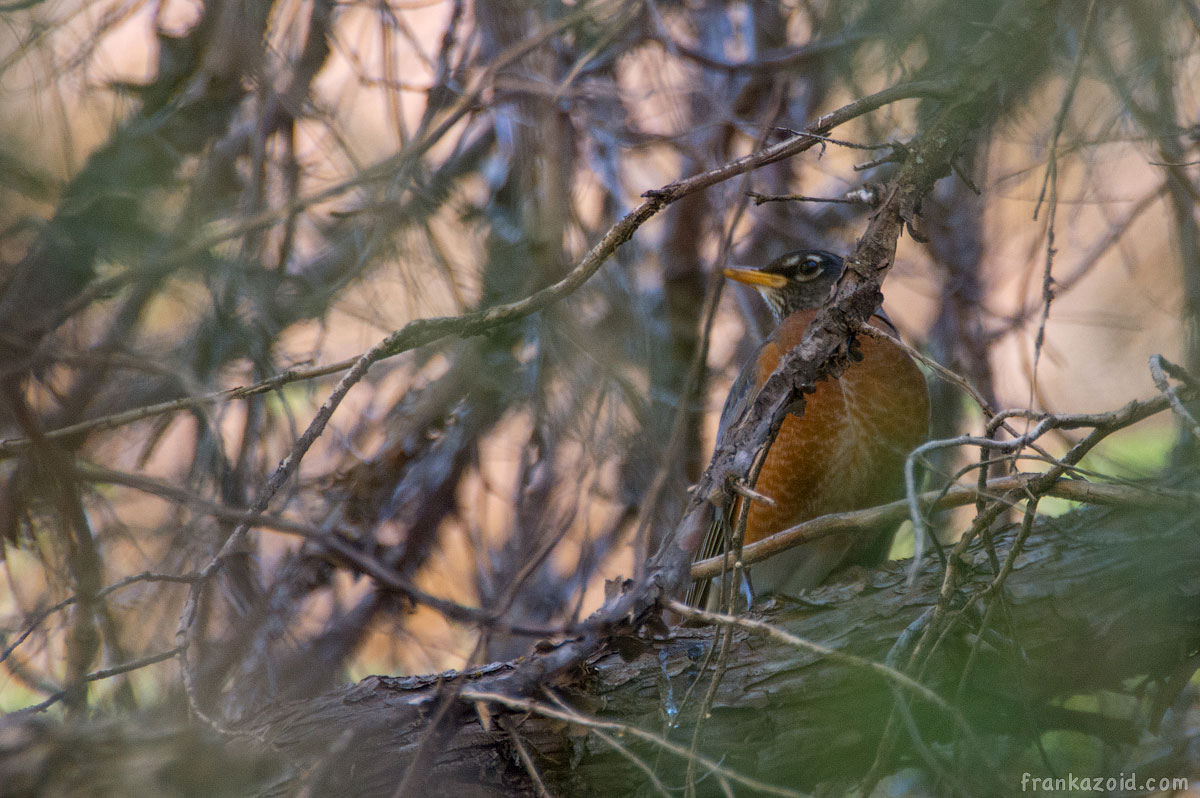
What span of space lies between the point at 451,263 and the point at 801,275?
58.9 inches

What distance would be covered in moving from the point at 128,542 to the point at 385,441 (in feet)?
4.32

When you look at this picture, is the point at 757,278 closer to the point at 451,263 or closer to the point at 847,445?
the point at 847,445

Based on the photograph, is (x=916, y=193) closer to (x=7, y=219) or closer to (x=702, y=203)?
(x=7, y=219)

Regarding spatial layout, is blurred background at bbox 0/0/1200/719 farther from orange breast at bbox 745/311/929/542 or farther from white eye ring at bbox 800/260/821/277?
orange breast at bbox 745/311/929/542

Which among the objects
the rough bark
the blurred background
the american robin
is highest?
the blurred background

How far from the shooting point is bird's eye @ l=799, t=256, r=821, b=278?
3893 millimetres

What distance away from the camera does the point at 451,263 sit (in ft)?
11.2

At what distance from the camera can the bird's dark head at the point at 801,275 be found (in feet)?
12.8

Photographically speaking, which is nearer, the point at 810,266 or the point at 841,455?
the point at 841,455

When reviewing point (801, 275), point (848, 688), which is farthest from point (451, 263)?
point (848, 688)

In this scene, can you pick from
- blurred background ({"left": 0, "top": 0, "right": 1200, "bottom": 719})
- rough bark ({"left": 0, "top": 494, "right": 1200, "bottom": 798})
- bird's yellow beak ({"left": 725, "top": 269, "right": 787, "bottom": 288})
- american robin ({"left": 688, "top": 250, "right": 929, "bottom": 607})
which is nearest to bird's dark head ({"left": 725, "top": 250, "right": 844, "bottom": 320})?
bird's yellow beak ({"left": 725, "top": 269, "right": 787, "bottom": 288})

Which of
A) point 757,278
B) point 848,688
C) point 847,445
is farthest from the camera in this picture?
point 757,278

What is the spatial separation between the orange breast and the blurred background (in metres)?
0.42

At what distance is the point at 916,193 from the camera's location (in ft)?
6.20
